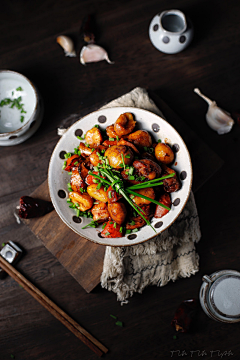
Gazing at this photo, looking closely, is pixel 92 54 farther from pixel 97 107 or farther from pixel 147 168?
pixel 147 168

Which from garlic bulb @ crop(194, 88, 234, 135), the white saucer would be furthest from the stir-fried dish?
garlic bulb @ crop(194, 88, 234, 135)

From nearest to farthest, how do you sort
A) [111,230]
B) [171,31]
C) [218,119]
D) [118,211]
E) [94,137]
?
[118,211] < [111,230] < [94,137] < [218,119] < [171,31]

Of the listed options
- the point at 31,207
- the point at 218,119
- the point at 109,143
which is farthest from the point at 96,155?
the point at 218,119

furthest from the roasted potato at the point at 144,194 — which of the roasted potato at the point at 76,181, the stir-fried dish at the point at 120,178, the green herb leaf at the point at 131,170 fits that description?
the roasted potato at the point at 76,181

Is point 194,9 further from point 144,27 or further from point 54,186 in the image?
point 54,186

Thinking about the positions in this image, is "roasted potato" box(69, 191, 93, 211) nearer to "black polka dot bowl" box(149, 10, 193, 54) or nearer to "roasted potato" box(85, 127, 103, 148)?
"roasted potato" box(85, 127, 103, 148)

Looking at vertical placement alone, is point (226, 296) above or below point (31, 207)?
below

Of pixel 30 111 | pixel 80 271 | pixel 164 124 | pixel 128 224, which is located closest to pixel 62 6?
pixel 30 111
